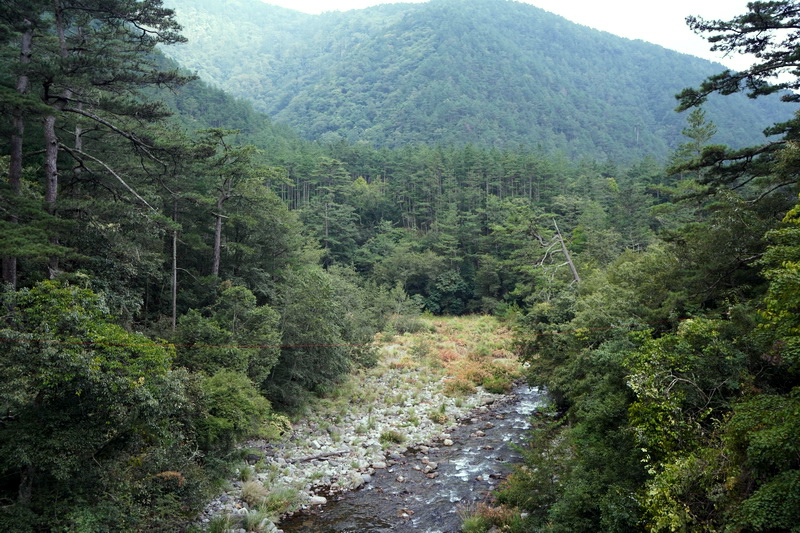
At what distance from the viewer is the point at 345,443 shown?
1548cm

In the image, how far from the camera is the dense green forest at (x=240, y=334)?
658 cm

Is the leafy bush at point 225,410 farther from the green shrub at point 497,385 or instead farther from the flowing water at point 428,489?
the green shrub at point 497,385

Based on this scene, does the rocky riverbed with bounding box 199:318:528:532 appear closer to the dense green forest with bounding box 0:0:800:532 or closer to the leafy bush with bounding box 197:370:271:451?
the dense green forest with bounding box 0:0:800:532

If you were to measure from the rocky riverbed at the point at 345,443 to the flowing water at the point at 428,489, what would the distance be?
291 millimetres

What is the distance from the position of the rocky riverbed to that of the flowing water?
0.29 meters

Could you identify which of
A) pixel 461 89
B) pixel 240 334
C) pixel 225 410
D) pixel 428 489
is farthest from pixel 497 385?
pixel 461 89

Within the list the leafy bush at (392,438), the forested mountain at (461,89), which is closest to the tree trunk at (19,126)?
the leafy bush at (392,438)

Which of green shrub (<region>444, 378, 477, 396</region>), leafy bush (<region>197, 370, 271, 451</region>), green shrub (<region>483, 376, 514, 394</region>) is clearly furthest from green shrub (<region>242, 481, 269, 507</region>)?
green shrub (<region>483, 376, 514, 394</region>)

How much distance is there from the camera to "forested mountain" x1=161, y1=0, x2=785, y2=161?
131 metres

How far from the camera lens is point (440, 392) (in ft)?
72.3

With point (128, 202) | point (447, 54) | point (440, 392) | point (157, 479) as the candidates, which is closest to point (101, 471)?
point (157, 479)

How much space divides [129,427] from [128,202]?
23.7 ft

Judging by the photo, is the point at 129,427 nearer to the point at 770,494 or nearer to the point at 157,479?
the point at 157,479

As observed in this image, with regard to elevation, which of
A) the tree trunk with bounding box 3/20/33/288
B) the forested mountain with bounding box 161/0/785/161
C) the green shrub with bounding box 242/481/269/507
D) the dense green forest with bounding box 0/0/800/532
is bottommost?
the green shrub with bounding box 242/481/269/507
